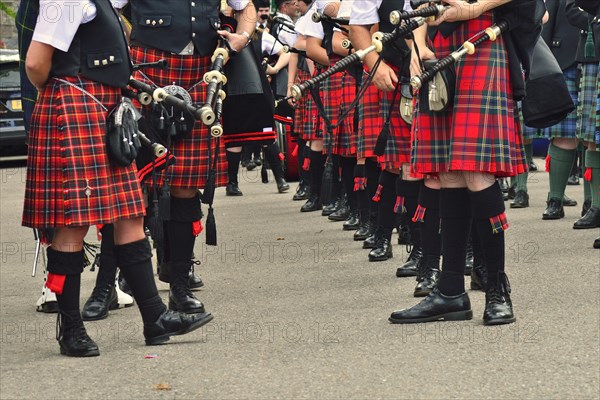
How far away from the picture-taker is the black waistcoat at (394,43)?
6.33 m

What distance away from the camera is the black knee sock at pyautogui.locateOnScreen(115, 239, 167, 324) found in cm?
481

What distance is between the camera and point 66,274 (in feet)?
15.6

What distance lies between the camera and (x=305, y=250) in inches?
313

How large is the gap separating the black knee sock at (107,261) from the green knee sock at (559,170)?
4.13 metres

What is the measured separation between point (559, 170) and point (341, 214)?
1.80 m

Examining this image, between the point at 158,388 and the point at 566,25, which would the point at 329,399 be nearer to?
the point at 158,388

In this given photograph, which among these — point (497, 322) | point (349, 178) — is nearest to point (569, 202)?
point (349, 178)

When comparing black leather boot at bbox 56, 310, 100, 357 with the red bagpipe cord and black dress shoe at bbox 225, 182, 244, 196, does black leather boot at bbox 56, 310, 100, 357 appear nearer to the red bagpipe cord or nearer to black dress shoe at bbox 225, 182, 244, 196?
the red bagpipe cord

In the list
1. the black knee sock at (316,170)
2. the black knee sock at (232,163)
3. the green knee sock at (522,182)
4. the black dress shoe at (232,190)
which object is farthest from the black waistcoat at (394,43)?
the black dress shoe at (232,190)

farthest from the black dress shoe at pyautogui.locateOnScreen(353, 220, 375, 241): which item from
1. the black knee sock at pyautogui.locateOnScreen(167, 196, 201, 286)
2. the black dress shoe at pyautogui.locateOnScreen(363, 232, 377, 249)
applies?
the black knee sock at pyautogui.locateOnScreen(167, 196, 201, 286)

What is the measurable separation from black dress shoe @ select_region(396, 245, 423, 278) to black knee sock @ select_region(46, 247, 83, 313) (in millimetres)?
2247

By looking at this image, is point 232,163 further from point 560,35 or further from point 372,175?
point 372,175

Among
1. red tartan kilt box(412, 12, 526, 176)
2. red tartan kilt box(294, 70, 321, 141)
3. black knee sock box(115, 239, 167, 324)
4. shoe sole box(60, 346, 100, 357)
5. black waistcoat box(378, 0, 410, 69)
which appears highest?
black waistcoat box(378, 0, 410, 69)

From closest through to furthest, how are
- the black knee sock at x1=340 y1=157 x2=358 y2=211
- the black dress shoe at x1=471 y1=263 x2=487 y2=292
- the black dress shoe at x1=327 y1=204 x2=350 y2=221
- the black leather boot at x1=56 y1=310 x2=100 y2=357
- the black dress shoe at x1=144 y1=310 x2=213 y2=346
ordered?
1. the black leather boot at x1=56 y1=310 x2=100 y2=357
2. the black dress shoe at x1=144 y1=310 x2=213 y2=346
3. the black dress shoe at x1=471 y1=263 x2=487 y2=292
4. the black knee sock at x1=340 y1=157 x2=358 y2=211
5. the black dress shoe at x1=327 y1=204 x2=350 y2=221
